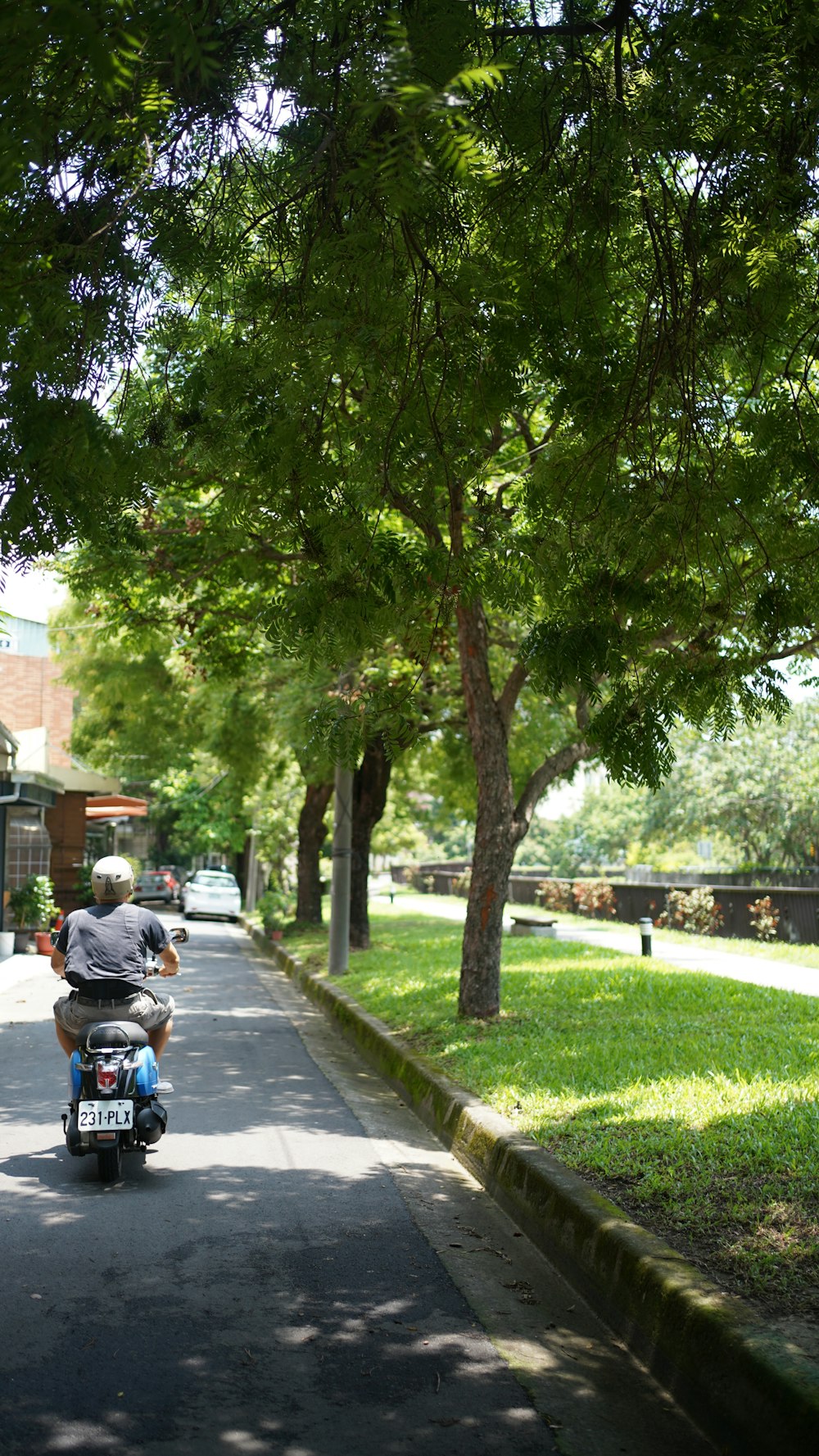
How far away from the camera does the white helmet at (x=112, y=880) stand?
7.94 m

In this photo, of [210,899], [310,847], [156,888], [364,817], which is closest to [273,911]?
[310,847]

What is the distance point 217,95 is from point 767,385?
3.49 m

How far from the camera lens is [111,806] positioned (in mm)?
34562

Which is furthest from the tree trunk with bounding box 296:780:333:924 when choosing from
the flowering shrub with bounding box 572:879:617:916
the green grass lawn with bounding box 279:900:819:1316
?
the green grass lawn with bounding box 279:900:819:1316

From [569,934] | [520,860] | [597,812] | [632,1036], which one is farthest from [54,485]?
[520,860]

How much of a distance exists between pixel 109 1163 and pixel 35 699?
1656 inches

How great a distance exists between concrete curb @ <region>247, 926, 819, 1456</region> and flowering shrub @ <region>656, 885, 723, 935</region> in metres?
19.4

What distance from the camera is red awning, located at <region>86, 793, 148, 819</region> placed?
109 ft

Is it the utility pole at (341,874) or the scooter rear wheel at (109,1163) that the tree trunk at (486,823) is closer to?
the scooter rear wheel at (109,1163)

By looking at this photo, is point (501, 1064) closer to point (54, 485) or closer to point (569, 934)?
point (54, 485)

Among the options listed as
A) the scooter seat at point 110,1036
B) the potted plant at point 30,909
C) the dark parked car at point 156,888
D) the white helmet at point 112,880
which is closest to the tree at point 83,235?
the white helmet at point 112,880

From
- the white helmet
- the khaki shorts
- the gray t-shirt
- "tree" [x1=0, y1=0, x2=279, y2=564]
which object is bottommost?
the khaki shorts

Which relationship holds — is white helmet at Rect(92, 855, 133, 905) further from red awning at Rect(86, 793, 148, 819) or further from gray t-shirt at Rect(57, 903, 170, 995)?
red awning at Rect(86, 793, 148, 819)

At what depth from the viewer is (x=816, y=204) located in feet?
20.4
